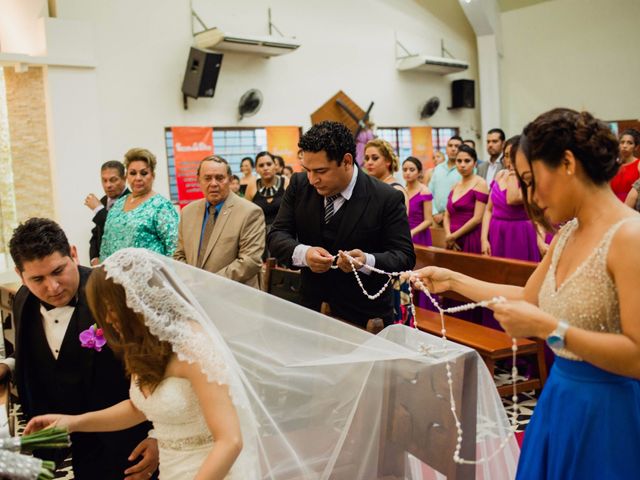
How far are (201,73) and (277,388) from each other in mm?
6941

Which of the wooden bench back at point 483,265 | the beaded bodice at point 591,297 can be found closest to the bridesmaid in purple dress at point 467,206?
the wooden bench back at point 483,265

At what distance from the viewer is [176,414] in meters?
1.79

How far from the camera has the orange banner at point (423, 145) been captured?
457 inches

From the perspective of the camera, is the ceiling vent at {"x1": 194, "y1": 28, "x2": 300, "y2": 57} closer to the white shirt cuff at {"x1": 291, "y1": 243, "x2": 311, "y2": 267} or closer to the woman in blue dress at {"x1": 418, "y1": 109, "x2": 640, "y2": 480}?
the white shirt cuff at {"x1": 291, "y1": 243, "x2": 311, "y2": 267}

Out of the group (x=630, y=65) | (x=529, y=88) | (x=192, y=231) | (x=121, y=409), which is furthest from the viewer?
(x=529, y=88)

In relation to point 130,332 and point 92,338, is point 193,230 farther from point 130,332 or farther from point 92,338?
point 130,332

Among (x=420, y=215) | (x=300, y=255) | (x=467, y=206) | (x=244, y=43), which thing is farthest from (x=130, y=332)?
(x=244, y=43)

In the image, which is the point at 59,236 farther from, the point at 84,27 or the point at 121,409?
the point at 84,27

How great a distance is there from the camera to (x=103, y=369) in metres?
2.25

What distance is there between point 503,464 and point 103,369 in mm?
1438

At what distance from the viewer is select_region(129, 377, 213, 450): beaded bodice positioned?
1.78 metres

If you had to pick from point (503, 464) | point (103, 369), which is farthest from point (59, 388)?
point (503, 464)

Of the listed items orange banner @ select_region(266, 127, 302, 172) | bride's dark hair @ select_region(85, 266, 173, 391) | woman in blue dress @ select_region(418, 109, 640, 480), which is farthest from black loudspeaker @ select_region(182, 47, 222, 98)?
woman in blue dress @ select_region(418, 109, 640, 480)

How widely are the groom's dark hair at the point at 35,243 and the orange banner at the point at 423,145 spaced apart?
32.0 ft
